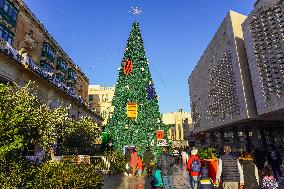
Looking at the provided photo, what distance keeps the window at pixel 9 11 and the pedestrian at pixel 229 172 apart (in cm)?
2148

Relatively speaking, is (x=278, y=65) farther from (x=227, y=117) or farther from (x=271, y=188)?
(x=271, y=188)

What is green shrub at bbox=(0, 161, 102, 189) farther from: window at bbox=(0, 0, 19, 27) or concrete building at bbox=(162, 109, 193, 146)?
concrete building at bbox=(162, 109, 193, 146)

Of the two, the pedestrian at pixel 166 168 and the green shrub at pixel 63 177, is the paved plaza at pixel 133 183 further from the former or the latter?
the green shrub at pixel 63 177

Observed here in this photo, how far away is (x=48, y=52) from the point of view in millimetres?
33219

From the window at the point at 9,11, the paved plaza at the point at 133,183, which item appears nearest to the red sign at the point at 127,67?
the paved plaza at the point at 133,183

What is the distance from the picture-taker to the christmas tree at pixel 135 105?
74.6 feet

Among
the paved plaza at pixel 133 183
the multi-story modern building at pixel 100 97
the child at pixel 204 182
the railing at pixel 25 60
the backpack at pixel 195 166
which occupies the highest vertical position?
the multi-story modern building at pixel 100 97

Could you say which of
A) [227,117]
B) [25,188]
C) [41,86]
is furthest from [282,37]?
[25,188]

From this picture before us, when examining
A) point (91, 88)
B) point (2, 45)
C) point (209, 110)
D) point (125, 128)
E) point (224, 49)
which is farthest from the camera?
point (91, 88)

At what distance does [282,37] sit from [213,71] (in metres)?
17.7

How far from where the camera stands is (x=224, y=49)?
35438 millimetres

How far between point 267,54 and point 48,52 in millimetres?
24018

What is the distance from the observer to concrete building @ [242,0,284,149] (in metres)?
23.8

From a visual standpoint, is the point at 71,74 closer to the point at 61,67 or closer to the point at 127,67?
the point at 61,67
